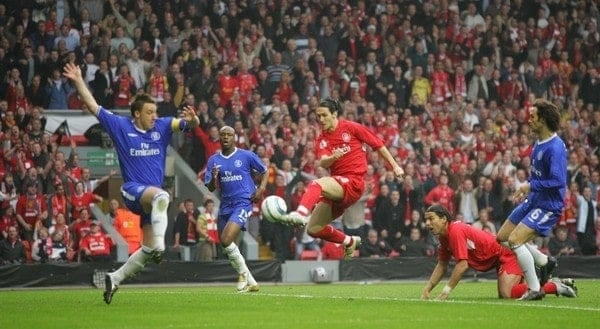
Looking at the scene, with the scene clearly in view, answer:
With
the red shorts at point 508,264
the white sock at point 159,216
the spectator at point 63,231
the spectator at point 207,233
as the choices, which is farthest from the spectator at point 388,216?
the white sock at point 159,216

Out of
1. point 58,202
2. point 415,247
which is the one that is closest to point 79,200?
point 58,202

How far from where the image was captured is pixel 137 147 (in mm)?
15922

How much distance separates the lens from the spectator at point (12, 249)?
82.2 feet

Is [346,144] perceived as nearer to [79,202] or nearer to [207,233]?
[207,233]

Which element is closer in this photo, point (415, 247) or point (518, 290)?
point (518, 290)

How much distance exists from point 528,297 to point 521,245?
69cm

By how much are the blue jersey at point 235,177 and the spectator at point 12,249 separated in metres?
6.61

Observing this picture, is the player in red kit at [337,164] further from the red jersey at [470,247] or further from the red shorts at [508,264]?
the red shorts at [508,264]

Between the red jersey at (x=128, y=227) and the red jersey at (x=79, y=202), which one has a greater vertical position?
the red jersey at (x=79, y=202)

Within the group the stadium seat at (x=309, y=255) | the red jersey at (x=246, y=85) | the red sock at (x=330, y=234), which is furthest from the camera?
the red jersey at (x=246, y=85)

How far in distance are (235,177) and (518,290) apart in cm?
535

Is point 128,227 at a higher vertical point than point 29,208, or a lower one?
lower

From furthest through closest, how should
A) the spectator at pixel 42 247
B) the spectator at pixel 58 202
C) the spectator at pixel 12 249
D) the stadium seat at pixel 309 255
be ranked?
the stadium seat at pixel 309 255 < the spectator at pixel 58 202 < the spectator at pixel 42 247 < the spectator at pixel 12 249

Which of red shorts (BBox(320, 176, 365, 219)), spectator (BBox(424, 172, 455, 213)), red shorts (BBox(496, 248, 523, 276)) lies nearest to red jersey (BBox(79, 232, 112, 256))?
spectator (BBox(424, 172, 455, 213))
